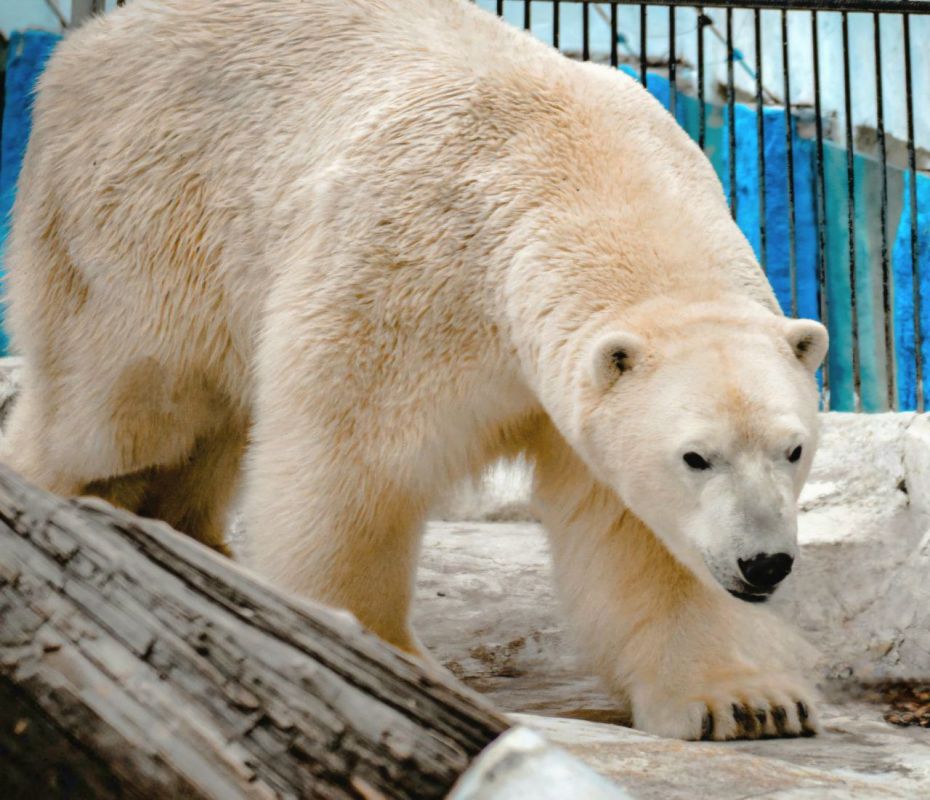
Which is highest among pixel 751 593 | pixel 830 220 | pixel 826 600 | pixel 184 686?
pixel 184 686

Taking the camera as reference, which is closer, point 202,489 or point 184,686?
point 184,686

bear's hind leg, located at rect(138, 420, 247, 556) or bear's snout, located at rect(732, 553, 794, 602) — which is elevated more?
bear's snout, located at rect(732, 553, 794, 602)

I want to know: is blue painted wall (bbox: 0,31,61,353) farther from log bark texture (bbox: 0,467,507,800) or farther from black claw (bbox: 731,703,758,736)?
log bark texture (bbox: 0,467,507,800)

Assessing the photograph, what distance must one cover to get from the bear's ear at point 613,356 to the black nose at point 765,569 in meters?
0.49

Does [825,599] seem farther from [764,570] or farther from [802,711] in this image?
[764,570]

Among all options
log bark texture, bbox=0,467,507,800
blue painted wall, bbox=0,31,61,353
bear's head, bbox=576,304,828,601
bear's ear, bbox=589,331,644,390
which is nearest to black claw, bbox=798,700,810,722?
bear's head, bbox=576,304,828,601

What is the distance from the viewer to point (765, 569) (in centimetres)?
229

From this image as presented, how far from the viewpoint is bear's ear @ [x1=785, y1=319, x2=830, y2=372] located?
2.60m

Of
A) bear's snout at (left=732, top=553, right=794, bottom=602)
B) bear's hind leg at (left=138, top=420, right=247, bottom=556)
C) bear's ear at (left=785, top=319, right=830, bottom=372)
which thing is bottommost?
bear's hind leg at (left=138, top=420, right=247, bottom=556)

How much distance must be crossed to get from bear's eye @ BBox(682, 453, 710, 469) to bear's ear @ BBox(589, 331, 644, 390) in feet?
0.81

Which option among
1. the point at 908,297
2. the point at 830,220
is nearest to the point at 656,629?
the point at 908,297

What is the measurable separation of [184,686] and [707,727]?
1.80 m

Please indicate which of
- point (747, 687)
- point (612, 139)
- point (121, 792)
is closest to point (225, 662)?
point (121, 792)

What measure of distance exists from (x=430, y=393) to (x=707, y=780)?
1.26m
